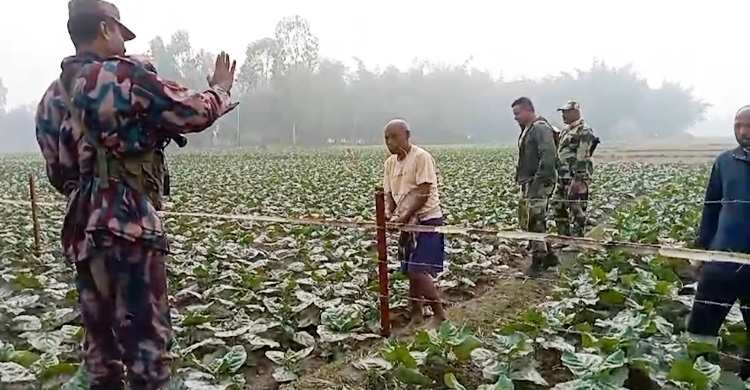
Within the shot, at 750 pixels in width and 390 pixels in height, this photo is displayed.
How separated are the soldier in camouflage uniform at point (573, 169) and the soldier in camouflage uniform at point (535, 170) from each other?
54 centimetres

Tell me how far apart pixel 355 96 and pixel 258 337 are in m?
63.6

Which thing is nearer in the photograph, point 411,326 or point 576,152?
point 411,326

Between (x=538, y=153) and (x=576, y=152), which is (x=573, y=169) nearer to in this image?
(x=576, y=152)

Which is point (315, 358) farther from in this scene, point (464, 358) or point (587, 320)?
point (587, 320)

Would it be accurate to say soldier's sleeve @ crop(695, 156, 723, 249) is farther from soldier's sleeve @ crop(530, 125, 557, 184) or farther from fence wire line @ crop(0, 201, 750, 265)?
soldier's sleeve @ crop(530, 125, 557, 184)

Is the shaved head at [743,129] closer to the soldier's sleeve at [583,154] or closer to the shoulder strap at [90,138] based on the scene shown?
the shoulder strap at [90,138]

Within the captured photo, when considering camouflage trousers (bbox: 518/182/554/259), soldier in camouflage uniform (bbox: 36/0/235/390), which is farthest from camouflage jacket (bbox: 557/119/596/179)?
soldier in camouflage uniform (bbox: 36/0/235/390)

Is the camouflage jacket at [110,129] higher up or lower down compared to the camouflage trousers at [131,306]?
higher up

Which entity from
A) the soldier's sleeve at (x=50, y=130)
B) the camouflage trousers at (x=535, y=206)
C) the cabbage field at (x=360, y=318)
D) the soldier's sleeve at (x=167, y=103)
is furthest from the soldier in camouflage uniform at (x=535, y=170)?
the soldier's sleeve at (x=50, y=130)

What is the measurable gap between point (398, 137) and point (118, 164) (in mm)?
2139

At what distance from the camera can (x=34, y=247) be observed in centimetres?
712

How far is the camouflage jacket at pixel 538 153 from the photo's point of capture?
5844 mm

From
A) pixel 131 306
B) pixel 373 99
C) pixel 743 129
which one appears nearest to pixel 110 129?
pixel 131 306

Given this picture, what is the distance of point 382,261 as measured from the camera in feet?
13.7
